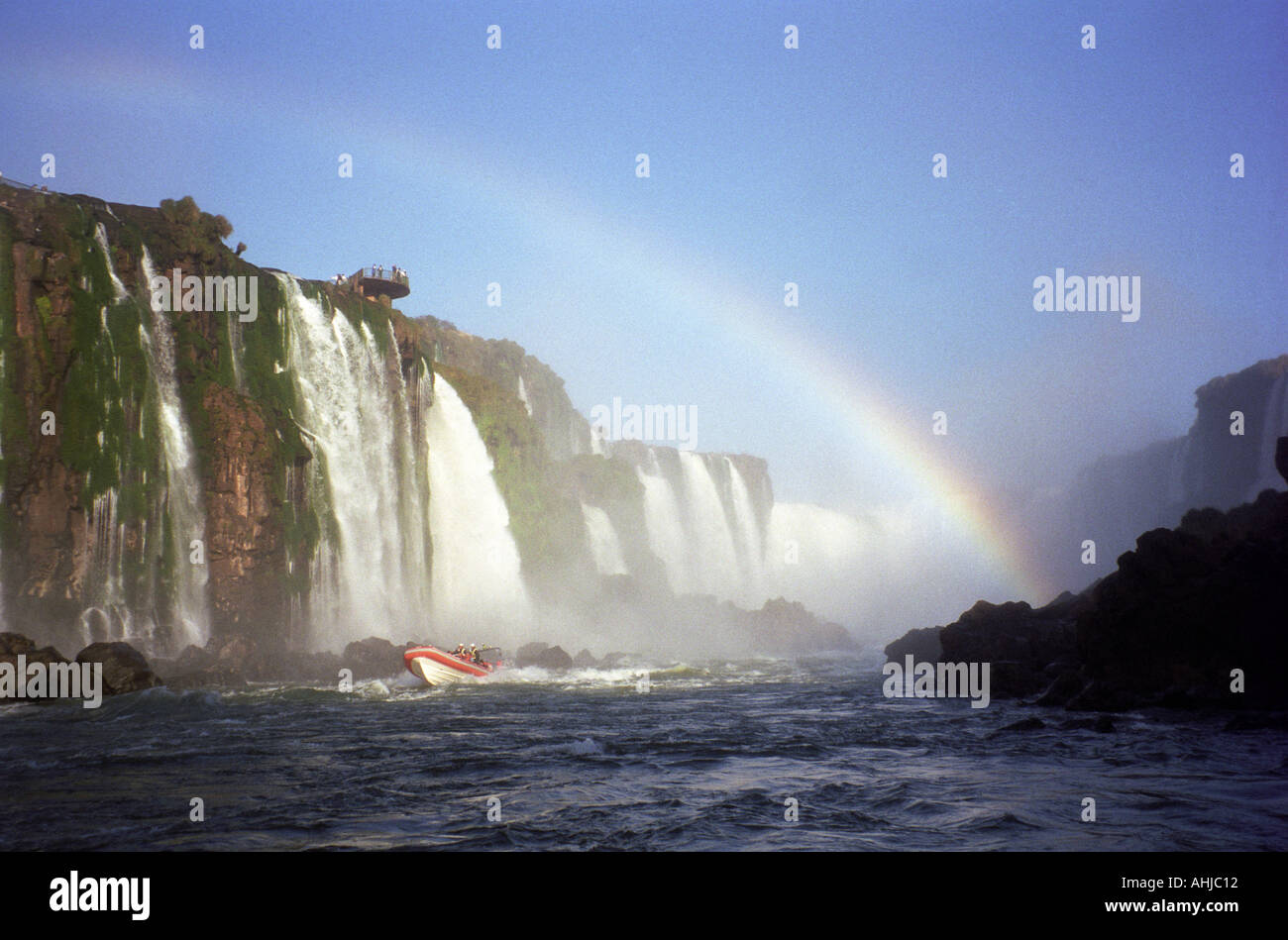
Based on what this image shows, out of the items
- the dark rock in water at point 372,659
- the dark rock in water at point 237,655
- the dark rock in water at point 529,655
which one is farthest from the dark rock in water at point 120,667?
the dark rock in water at point 529,655

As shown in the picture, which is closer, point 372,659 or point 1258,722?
point 1258,722

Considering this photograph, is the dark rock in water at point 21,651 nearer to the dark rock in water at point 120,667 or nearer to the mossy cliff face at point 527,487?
the dark rock in water at point 120,667

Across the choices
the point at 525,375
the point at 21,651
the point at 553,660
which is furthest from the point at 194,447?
the point at 525,375

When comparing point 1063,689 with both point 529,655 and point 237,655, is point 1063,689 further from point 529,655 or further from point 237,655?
point 529,655

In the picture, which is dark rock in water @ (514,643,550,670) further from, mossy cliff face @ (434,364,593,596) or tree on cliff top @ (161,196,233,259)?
tree on cliff top @ (161,196,233,259)

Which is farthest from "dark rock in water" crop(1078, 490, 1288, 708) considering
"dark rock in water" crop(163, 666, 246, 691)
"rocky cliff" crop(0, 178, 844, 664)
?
"rocky cliff" crop(0, 178, 844, 664)

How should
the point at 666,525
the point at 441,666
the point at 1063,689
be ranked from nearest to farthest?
the point at 1063,689 → the point at 441,666 → the point at 666,525
